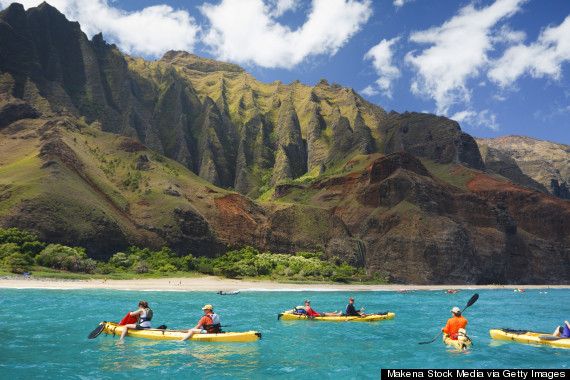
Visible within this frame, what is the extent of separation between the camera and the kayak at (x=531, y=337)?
76.8ft

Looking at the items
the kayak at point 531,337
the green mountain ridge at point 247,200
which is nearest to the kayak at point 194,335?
the kayak at point 531,337

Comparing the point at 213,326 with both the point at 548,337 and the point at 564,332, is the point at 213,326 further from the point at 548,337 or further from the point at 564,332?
the point at 564,332

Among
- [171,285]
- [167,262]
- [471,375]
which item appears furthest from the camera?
[167,262]

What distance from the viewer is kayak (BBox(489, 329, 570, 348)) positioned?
23406mm

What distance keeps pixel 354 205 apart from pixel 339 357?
347 feet

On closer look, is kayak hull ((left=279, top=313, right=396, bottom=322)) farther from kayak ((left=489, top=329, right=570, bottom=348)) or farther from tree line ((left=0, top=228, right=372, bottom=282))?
tree line ((left=0, top=228, right=372, bottom=282))

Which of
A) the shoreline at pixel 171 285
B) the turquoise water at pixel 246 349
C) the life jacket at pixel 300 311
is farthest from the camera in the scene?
the shoreline at pixel 171 285

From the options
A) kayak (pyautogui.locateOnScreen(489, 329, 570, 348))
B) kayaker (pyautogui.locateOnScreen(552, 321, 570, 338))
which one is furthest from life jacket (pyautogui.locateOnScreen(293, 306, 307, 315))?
kayaker (pyautogui.locateOnScreen(552, 321, 570, 338))

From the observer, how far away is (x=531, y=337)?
80.7ft

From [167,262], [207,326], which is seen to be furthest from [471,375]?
[167,262]

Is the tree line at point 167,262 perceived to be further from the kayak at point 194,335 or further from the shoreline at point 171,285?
the kayak at point 194,335

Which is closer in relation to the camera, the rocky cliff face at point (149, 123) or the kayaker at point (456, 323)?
the kayaker at point (456, 323)

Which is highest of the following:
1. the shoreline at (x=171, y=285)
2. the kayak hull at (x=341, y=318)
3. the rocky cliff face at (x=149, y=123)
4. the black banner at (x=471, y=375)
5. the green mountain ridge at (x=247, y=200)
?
the rocky cliff face at (x=149, y=123)

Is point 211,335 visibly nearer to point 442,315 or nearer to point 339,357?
point 339,357
